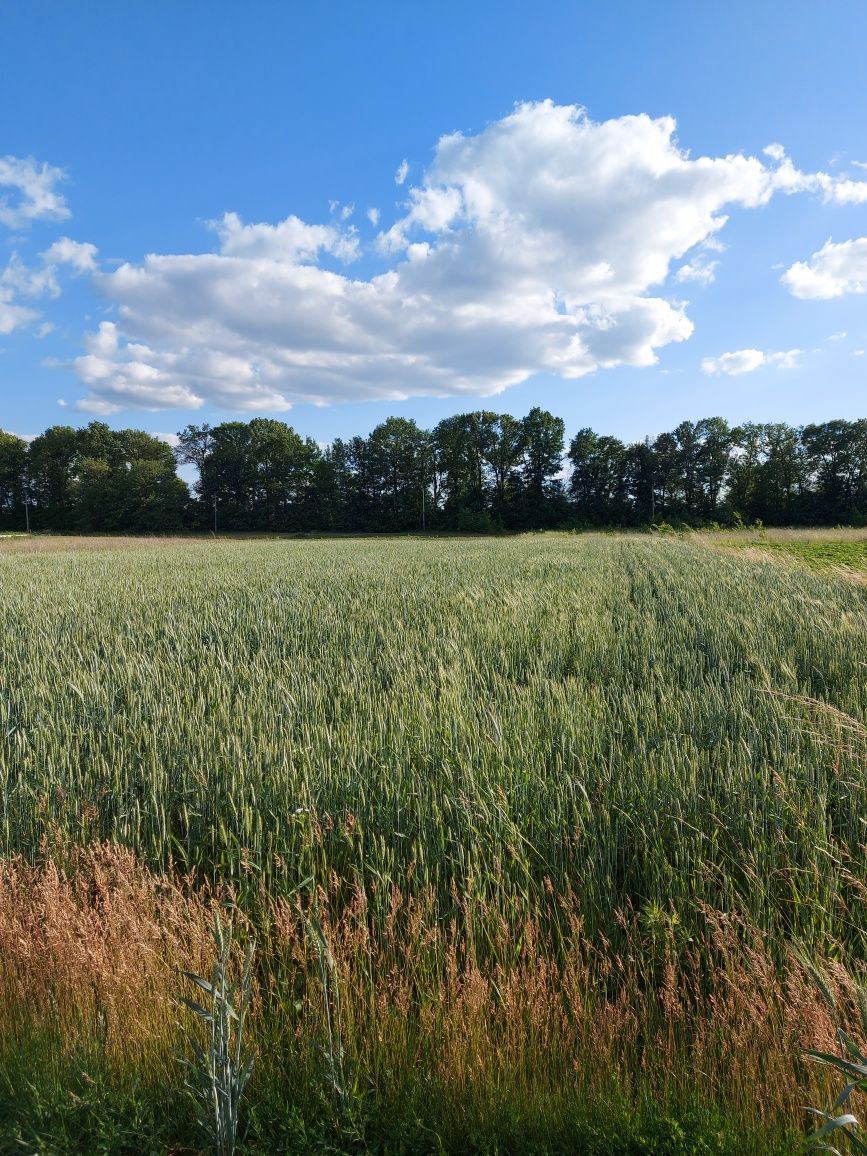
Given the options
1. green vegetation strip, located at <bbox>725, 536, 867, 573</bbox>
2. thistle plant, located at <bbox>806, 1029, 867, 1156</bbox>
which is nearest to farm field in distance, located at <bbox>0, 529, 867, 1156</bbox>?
thistle plant, located at <bbox>806, 1029, 867, 1156</bbox>

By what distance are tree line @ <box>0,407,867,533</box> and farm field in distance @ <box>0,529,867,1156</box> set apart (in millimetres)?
67227

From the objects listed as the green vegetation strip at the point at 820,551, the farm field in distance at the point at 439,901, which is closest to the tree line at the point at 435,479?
the green vegetation strip at the point at 820,551

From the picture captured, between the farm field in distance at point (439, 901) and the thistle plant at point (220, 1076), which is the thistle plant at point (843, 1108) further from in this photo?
the thistle plant at point (220, 1076)

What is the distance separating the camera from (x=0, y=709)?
4586mm

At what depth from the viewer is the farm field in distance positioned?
175 centimetres

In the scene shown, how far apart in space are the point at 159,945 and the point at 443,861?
1.30 meters

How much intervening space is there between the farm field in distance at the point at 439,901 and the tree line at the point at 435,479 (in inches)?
2647

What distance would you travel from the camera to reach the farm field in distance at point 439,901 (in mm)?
1755

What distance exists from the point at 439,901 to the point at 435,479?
79.0m

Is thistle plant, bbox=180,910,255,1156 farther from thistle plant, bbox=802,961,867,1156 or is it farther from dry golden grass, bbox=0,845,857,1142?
thistle plant, bbox=802,961,867,1156

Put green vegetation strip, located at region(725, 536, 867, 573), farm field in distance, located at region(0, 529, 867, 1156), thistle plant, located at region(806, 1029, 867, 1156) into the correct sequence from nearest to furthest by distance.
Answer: thistle plant, located at region(806, 1029, 867, 1156)
farm field in distance, located at region(0, 529, 867, 1156)
green vegetation strip, located at region(725, 536, 867, 573)

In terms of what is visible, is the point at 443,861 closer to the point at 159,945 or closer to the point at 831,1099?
the point at 159,945

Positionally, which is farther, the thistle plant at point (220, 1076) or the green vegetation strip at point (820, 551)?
the green vegetation strip at point (820, 551)

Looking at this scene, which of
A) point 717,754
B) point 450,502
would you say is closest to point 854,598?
point 717,754
